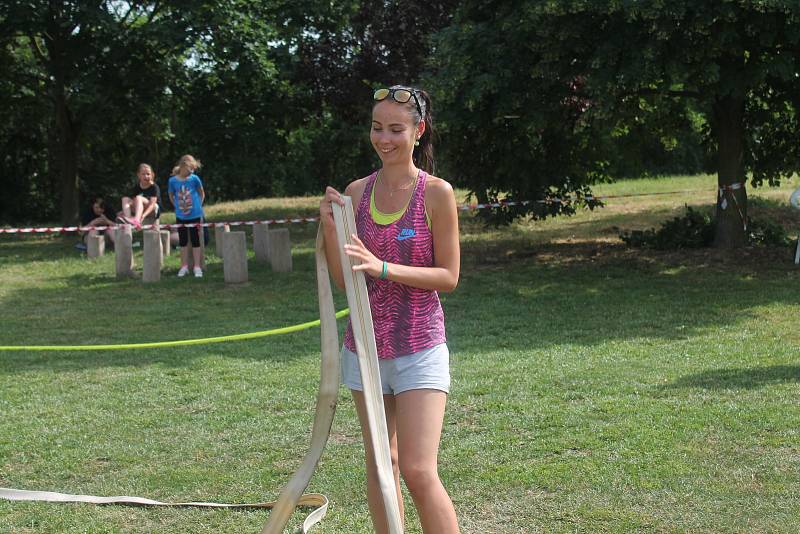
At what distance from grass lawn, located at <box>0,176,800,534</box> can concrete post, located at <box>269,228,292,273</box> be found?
109 centimetres

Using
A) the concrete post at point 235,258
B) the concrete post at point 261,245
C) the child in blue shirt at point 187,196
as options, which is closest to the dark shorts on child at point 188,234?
the child in blue shirt at point 187,196

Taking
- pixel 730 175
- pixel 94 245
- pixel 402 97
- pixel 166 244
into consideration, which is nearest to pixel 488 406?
pixel 402 97

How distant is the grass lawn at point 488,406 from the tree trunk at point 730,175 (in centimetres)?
108

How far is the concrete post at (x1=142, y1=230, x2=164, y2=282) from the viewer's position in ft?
44.5

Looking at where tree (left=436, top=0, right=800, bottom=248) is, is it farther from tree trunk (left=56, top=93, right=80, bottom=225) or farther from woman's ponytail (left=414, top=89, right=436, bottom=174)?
tree trunk (left=56, top=93, right=80, bottom=225)

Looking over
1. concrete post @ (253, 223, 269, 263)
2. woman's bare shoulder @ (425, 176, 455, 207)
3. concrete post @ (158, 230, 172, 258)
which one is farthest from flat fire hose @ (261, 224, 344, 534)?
concrete post @ (158, 230, 172, 258)

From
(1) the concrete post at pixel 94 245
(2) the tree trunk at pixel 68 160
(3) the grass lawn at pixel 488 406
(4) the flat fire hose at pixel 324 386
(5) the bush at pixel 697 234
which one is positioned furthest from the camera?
(2) the tree trunk at pixel 68 160

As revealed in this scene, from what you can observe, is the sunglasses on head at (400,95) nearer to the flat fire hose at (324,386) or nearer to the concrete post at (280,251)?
the flat fire hose at (324,386)

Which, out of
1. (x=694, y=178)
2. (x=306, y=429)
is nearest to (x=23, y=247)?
(x=306, y=429)

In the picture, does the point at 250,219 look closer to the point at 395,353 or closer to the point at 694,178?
the point at 694,178

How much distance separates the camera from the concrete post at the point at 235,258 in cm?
1305

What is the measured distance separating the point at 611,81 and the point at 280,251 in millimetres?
5228

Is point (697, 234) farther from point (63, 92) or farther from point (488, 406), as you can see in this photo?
point (63, 92)

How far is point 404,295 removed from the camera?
138 inches
